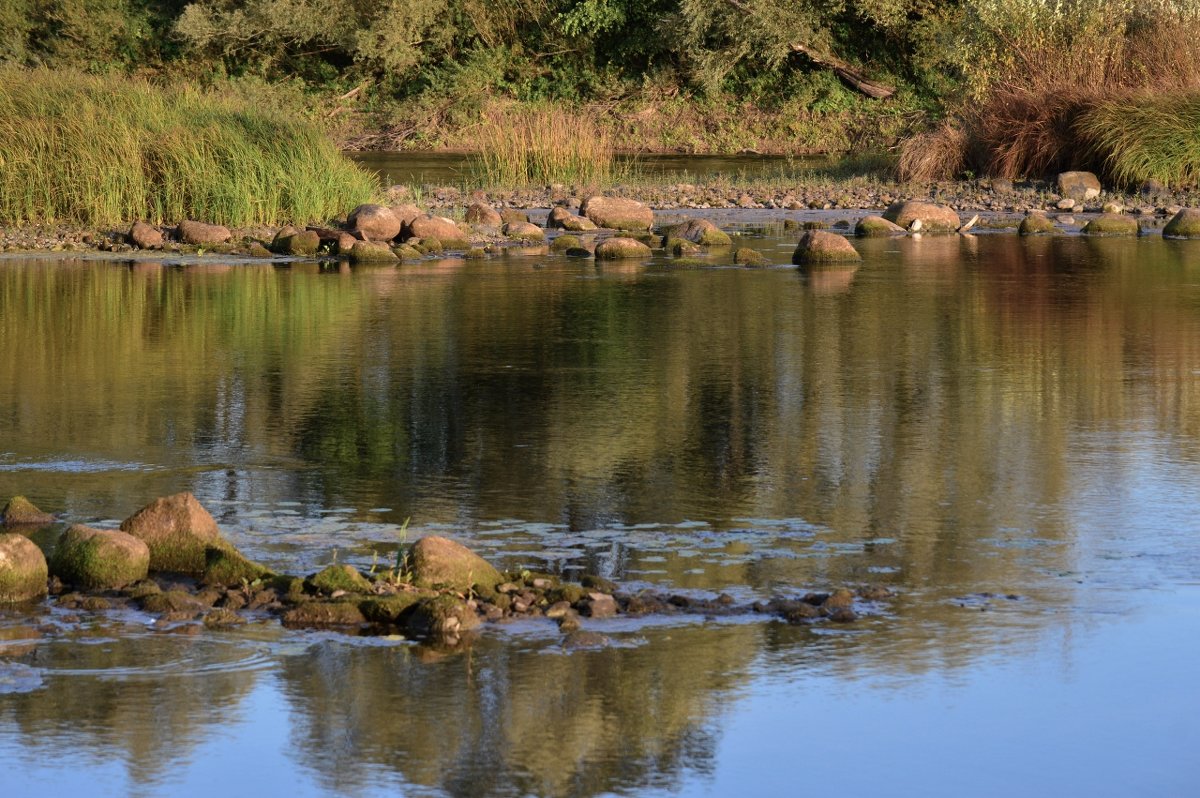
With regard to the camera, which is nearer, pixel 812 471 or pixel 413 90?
pixel 812 471

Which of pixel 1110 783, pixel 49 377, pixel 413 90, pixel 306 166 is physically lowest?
pixel 1110 783

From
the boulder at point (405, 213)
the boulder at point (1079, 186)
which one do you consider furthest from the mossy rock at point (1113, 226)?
the boulder at point (405, 213)

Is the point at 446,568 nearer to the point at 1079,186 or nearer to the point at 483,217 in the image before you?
the point at 483,217

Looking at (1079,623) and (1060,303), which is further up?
(1060,303)

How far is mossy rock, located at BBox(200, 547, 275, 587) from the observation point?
22.4 feet

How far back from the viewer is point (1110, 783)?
4.97 m

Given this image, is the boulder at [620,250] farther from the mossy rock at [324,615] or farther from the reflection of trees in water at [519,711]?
the reflection of trees in water at [519,711]


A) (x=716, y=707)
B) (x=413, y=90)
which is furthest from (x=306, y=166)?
(x=413, y=90)

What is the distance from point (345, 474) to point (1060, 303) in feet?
30.5

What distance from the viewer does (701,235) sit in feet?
77.8

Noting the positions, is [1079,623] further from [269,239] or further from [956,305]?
[269,239]

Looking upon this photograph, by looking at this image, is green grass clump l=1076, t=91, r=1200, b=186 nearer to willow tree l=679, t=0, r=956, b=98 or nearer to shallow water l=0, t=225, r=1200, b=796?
willow tree l=679, t=0, r=956, b=98

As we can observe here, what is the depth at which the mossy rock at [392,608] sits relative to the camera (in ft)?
21.2

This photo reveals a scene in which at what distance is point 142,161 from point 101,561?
18527 millimetres
